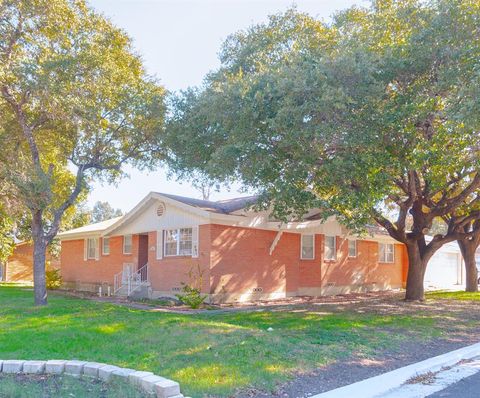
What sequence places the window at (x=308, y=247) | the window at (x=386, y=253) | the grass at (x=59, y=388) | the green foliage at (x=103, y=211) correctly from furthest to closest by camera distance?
1. the green foliage at (x=103, y=211)
2. the window at (x=386, y=253)
3. the window at (x=308, y=247)
4. the grass at (x=59, y=388)

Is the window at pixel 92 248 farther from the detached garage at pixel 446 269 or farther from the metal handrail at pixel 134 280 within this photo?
the detached garage at pixel 446 269

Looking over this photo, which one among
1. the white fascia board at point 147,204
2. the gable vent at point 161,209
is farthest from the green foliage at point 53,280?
the gable vent at point 161,209

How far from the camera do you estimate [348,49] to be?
1169 centimetres

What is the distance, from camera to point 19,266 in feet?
117

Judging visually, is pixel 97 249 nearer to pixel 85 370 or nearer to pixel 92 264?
pixel 92 264

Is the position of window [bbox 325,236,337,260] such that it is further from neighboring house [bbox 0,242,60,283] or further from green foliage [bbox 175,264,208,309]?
neighboring house [bbox 0,242,60,283]

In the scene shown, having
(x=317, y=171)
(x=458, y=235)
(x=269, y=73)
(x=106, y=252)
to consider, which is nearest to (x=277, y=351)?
(x=317, y=171)

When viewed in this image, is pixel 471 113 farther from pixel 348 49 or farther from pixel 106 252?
pixel 106 252

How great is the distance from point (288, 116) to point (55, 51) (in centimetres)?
776

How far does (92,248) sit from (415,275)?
15967 millimetres

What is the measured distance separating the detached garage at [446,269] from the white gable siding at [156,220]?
18804 mm

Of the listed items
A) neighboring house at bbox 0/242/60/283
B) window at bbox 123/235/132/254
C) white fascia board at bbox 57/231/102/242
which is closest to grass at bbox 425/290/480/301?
window at bbox 123/235/132/254

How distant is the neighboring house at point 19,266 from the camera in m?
34.5

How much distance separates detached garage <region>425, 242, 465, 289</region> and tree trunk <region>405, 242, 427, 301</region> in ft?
40.8
